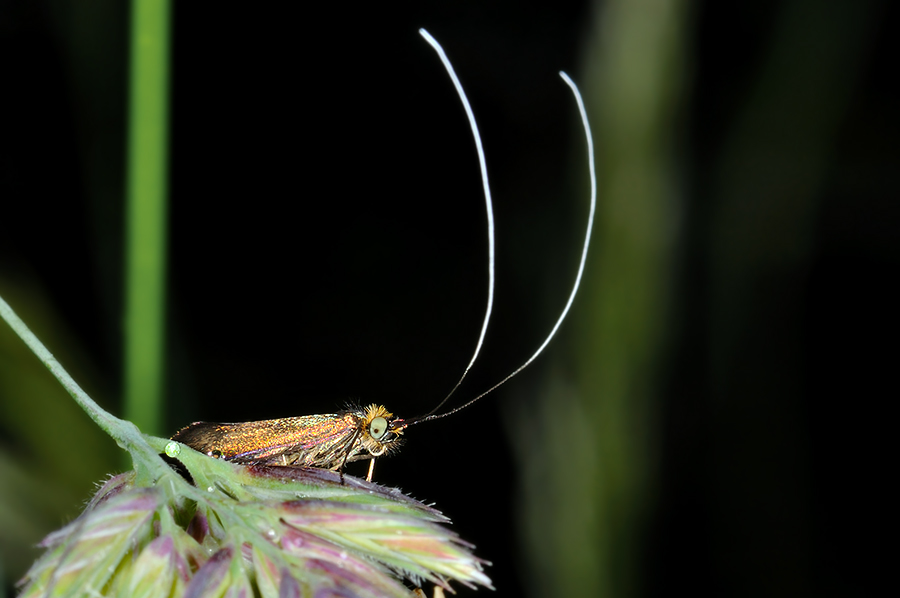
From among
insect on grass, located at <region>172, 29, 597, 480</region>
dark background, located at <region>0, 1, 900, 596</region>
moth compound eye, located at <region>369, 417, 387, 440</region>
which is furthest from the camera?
dark background, located at <region>0, 1, 900, 596</region>

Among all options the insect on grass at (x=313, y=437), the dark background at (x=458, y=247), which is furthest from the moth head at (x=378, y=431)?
the dark background at (x=458, y=247)

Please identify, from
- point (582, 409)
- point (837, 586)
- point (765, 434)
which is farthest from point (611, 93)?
point (837, 586)

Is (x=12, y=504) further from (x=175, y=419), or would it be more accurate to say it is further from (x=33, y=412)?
(x=175, y=419)

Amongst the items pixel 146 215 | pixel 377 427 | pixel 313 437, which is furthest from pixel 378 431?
pixel 146 215

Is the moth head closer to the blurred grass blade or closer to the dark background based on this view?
the blurred grass blade

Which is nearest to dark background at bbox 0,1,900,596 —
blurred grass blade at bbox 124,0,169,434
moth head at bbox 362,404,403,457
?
blurred grass blade at bbox 124,0,169,434

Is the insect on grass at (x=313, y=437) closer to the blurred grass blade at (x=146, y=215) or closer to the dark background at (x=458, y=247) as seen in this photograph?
the blurred grass blade at (x=146, y=215)
